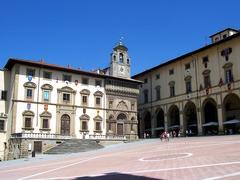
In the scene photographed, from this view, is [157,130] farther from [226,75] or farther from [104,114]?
[226,75]

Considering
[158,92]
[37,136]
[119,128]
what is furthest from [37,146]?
[158,92]

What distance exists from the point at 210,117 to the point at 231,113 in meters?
3.77

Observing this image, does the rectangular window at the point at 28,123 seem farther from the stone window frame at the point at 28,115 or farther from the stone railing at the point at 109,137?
the stone railing at the point at 109,137

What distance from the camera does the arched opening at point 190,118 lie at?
52991mm

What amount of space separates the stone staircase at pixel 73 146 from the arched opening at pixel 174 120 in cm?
1628

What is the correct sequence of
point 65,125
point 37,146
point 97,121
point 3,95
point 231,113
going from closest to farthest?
point 37,146, point 3,95, point 65,125, point 231,113, point 97,121

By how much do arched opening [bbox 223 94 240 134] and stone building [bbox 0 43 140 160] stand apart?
1538 centimetres

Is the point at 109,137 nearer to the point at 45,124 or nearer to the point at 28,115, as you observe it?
the point at 45,124

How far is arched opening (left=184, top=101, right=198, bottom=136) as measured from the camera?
52991 mm

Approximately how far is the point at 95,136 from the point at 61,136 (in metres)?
6.25

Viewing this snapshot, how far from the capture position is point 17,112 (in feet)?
143

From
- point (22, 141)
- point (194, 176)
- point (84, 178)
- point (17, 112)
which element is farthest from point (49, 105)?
point (194, 176)

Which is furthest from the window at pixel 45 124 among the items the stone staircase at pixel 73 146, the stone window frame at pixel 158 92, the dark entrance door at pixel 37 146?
the stone window frame at pixel 158 92

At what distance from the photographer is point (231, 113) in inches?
1930
